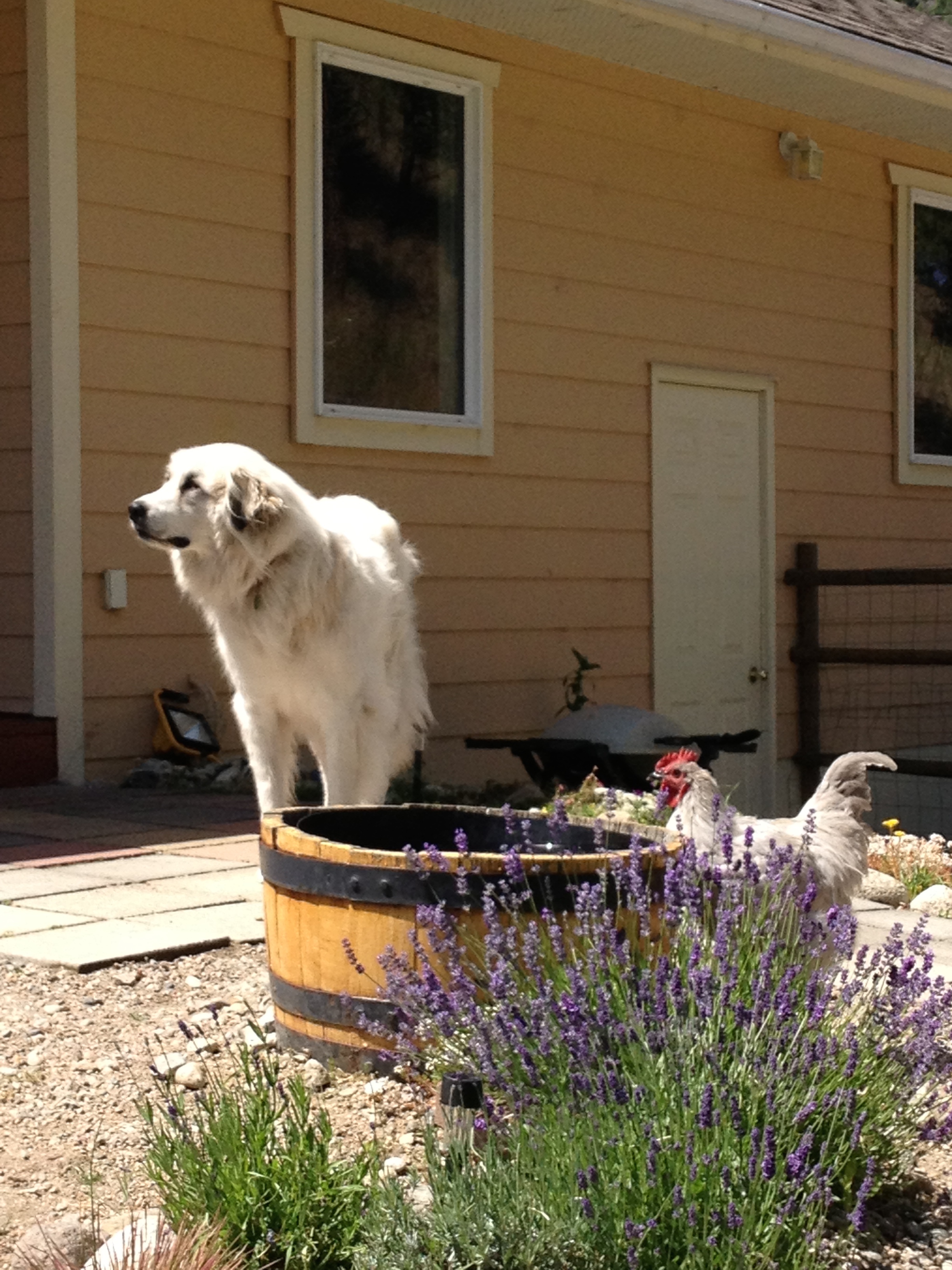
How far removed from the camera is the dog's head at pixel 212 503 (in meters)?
5.48

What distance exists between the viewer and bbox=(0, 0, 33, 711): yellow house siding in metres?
7.32

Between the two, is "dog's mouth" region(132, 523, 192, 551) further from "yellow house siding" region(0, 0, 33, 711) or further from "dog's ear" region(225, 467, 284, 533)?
"yellow house siding" region(0, 0, 33, 711)

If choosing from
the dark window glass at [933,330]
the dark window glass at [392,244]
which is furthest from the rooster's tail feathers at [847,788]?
the dark window glass at [933,330]

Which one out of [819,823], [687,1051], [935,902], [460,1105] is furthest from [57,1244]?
[935,902]

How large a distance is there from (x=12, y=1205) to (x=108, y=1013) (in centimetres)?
99

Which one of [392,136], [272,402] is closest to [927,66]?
[392,136]

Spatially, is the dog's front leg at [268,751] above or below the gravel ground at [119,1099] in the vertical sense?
above

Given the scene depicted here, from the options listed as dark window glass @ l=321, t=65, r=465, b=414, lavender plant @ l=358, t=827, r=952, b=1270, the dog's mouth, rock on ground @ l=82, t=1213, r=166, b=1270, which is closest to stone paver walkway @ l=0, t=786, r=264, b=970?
the dog's mouth

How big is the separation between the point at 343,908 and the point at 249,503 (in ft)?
7.74

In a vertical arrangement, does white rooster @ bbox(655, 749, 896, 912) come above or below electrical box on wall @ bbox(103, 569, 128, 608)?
below

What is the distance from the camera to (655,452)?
9891mm

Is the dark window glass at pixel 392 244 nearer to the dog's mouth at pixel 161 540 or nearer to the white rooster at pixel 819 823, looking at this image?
the dog's mouth at pixel 161 540

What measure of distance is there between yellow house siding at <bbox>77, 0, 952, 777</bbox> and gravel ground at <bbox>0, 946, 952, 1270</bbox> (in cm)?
346

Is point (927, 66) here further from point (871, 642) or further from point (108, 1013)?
point (108, 1013)
